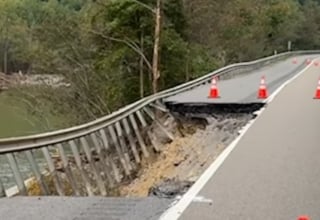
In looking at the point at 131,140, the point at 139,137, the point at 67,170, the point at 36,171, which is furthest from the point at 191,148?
the point at 36,171

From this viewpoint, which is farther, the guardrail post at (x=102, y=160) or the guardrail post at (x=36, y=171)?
the guardrail post at (x=102, y=160)

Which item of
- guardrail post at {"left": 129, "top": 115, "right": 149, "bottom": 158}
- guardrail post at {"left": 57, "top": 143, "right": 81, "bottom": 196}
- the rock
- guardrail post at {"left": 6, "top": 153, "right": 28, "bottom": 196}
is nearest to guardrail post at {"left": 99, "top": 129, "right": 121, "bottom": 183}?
guardrail post at {"left": 129, "top": 115, "right": 149, "bottom": 158}

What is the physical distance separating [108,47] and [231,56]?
28.0 metres

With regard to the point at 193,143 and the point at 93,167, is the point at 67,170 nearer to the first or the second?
the point at 93,167

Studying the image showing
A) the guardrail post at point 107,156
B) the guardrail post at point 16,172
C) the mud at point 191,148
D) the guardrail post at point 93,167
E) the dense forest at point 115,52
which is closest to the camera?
the guardrail post at point 16,172

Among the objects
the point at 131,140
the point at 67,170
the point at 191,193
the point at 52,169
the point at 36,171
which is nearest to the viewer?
the point at 191,193

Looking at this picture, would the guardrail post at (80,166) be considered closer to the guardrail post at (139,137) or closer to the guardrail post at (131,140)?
the guardrail post at (131,140)

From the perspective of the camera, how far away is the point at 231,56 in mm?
67500

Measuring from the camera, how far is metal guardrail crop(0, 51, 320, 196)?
1001cm

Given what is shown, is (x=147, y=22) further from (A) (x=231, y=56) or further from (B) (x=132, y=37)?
(A) (x=231, y=56)

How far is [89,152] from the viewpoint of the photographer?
496 inches

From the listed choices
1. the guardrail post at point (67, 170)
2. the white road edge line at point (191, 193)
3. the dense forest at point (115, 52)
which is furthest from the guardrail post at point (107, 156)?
the dense forest at point (115, 52)

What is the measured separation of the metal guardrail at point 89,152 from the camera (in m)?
10.0

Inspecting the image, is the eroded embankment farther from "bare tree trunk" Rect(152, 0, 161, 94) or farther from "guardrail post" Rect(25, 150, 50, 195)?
"bare tree trunk" Rect(152, 0, 161, 94)
